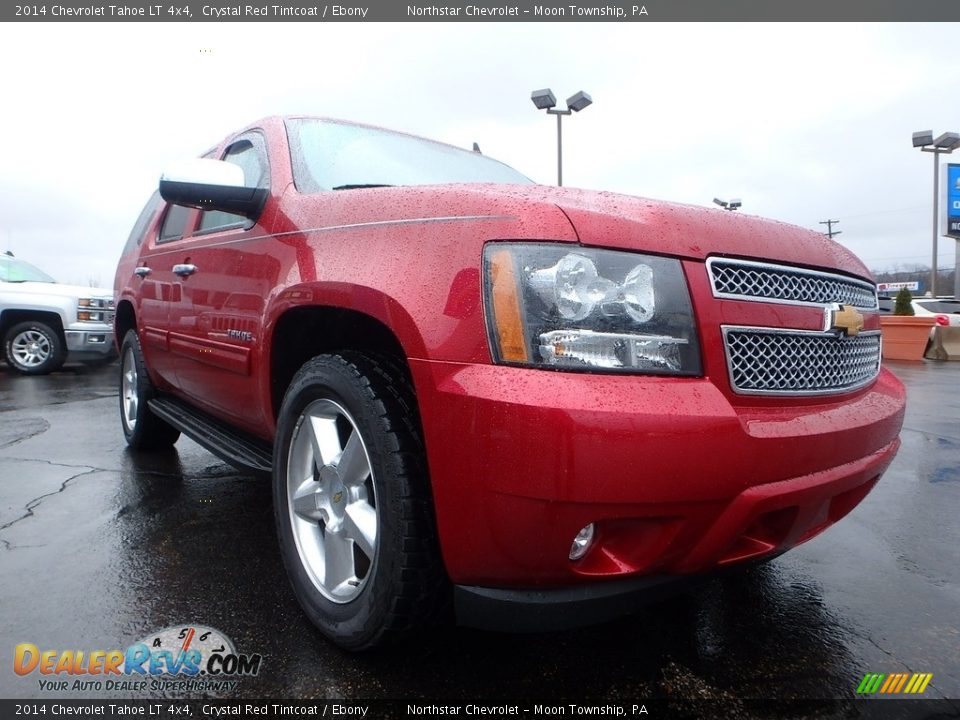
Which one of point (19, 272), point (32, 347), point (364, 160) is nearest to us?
point (364, 160)

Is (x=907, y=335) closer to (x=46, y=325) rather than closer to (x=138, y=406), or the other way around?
(x=138, y=406)

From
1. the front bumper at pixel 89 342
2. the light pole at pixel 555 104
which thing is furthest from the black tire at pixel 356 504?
the light pole at pixel 555 104

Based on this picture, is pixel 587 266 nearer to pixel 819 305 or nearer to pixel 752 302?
pixel 752 302

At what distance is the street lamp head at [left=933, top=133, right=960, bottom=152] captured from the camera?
21.4 m

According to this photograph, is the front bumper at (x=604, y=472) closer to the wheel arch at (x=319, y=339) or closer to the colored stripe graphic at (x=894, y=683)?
the wheel arch at (x=319, y=339)

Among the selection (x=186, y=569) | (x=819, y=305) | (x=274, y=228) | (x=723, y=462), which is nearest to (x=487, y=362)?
(x=723, y=462)

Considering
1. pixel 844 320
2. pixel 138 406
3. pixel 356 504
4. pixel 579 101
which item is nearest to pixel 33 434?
pixel 138 406

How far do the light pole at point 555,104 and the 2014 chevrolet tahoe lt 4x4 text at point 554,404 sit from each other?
11.6 m

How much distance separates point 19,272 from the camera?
9.34 meters

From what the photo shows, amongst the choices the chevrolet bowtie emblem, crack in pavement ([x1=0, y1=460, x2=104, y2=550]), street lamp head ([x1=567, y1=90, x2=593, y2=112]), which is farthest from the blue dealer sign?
crack in pavement ([x1=0, y1=460, x2=104, y2=550])

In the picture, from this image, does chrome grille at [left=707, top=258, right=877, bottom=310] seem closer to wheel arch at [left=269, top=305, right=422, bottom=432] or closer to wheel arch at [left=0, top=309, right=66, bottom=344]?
wheel arch at [left=269, top=305, right=422, bottom=432]

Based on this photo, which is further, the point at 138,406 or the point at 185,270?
the point at 138,406

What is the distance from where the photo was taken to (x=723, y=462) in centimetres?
135

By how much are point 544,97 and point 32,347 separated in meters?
10.1
